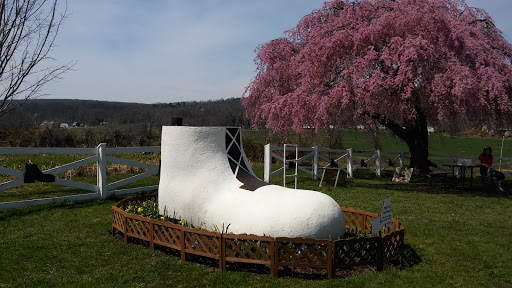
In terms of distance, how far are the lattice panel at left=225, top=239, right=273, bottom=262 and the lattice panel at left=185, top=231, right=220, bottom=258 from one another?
0.17 m

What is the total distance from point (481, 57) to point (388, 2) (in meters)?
4.24

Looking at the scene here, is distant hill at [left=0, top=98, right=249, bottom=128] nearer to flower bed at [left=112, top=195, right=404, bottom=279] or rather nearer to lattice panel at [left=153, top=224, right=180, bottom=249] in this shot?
lattice panel at [left=153, top=224, right=180, bottom=249]

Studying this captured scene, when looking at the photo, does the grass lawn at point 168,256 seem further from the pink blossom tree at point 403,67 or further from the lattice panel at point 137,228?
the pink blossom tree at point 403,67

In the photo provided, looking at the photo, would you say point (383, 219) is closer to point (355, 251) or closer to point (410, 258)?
point (355, 251)

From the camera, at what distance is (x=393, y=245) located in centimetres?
569

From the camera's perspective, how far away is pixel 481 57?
41.5 ft

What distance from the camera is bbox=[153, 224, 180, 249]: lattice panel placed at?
5863 mm

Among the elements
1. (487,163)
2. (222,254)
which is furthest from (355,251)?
(487,163)

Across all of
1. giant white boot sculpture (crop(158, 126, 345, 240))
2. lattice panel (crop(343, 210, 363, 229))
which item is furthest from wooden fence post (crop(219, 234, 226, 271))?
lattice panel (crop(343, 210, 363, 229))

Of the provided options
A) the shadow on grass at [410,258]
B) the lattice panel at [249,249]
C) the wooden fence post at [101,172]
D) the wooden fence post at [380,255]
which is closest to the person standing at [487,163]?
the shadow on grass at [410,258]

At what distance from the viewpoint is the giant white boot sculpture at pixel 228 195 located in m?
5.45

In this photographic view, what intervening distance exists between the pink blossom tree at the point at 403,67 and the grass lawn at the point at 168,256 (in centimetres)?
421

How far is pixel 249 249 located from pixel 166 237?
1741 mm

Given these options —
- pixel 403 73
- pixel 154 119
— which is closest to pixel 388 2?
pixel 403 73
